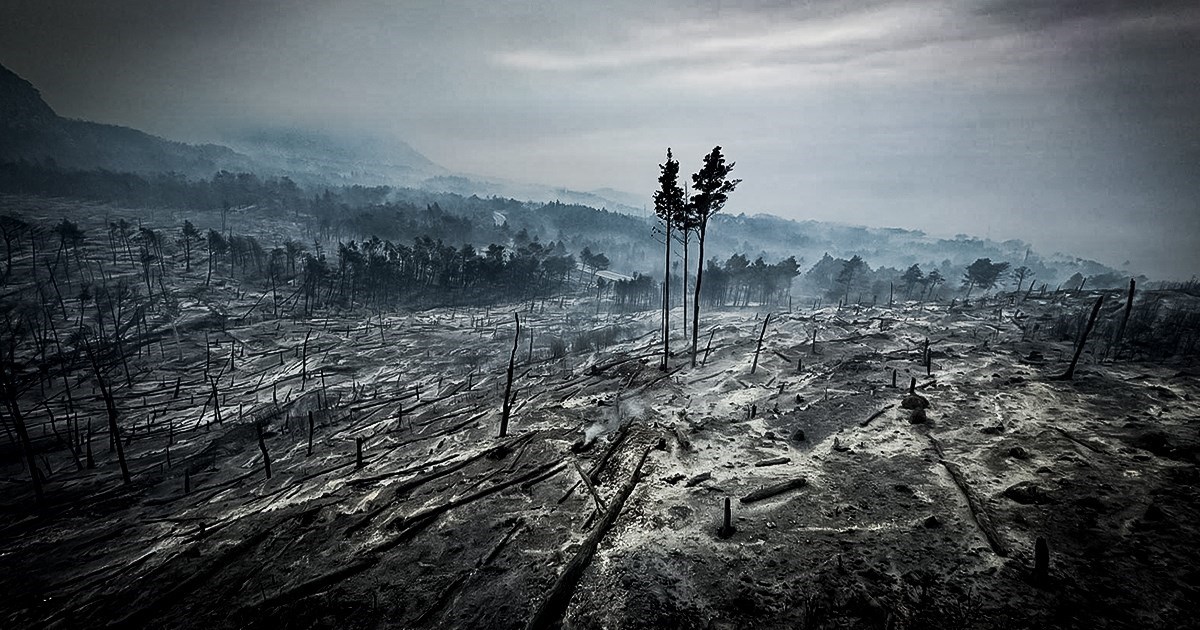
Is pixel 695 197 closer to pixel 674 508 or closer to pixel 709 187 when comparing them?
pixel 709 187

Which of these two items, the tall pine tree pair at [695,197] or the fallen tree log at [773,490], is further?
the tall pine tree pair at [695,197]

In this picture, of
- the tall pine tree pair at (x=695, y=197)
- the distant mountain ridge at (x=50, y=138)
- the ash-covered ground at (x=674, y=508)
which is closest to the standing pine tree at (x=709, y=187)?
the tall pine tree pair at (x=695, y=197)

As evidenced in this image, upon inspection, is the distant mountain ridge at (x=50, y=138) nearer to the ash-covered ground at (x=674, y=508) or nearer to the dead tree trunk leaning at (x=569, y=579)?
the ash-covered ground at (x=674, y=508)

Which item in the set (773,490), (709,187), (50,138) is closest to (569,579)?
(773,490)

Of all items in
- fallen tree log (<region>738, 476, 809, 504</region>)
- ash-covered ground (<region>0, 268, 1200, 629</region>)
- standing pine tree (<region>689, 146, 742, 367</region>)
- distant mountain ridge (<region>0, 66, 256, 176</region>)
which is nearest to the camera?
ash-covered ground (<region>0, 268, 1200, 629</region>)

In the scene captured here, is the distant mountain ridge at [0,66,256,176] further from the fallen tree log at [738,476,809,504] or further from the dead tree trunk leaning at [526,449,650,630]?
the fallen tree log at [738,476,809,504]

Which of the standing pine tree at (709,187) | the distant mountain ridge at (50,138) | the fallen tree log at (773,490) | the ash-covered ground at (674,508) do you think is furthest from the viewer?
the distant mountain ridge at (50,138)

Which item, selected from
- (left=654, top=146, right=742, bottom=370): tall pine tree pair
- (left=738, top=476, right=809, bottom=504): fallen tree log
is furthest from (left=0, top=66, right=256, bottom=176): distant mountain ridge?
(left=738, top=476, right=809, bottom=504): fallen tree log

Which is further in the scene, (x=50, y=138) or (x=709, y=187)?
(x=50, y=138)

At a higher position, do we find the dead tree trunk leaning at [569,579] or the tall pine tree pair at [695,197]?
the tall pine tree pair at [695,197]

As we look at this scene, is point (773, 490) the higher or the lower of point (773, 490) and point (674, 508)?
the higher

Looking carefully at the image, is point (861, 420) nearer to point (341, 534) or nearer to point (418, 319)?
point (341, 534)

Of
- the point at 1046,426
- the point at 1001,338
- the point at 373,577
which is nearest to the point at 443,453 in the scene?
the point at 373,577

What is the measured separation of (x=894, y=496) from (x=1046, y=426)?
30.6 ft
